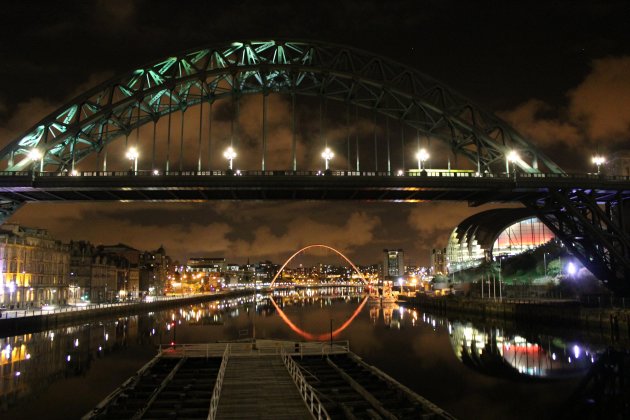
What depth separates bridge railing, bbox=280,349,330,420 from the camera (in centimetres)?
2080

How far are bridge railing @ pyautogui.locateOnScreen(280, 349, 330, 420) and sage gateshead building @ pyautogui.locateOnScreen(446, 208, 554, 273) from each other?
98.2 metres

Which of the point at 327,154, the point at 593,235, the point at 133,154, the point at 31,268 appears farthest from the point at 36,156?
the point at 593,235

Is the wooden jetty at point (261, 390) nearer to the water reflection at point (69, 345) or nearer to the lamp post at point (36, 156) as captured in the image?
the water reflection at point (69, 345)

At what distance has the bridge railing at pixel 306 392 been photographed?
20.8 meters

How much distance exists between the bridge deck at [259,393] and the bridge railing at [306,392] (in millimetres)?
234

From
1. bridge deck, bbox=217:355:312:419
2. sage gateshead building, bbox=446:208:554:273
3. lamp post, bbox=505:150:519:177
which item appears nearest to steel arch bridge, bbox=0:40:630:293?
lamp post, bbox=505:150:519:177

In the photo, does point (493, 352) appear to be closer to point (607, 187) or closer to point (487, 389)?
point (487, 389)

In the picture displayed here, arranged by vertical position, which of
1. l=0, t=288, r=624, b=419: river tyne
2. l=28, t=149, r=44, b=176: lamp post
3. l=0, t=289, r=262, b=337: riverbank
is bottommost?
l=0, t=288, r=624, b=419: river tyne

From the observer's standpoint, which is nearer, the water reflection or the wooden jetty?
the wooden jetty

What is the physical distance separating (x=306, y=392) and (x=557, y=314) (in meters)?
45.4

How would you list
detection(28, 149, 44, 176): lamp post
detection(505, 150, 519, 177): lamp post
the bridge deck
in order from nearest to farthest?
the bridge deck < detection(28, 149, 44, 176): lamp post < detection(505, 150, 519, 177): lamp post

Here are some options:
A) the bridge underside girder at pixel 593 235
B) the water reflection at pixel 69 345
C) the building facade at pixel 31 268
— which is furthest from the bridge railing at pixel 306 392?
the building facade at pixel 31 268

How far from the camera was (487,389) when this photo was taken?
113 feet

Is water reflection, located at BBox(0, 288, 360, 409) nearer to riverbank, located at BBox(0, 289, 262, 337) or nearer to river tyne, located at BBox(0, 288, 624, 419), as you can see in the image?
river tyne, located at BBox(0, 288, 624, 419)
